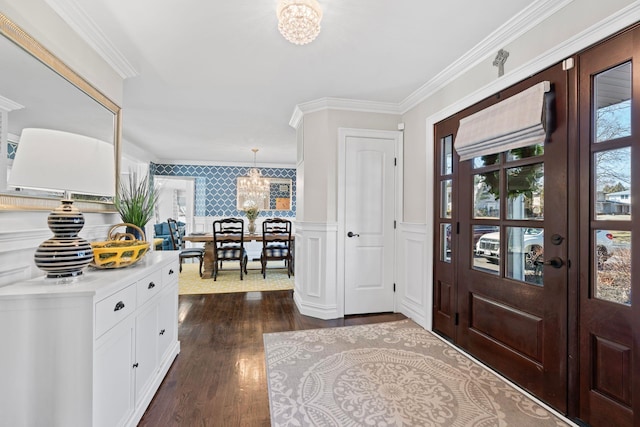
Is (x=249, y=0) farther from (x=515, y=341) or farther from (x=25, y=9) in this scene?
(x=515, y=341)

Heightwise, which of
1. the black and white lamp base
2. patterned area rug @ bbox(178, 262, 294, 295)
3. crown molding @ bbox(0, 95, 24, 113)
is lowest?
patterned area rug @ bbox(178, 262, 294, 295)

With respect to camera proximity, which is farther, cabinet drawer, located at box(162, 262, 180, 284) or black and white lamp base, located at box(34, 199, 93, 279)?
cabinet drawer, located at box(162, 262, 180, 284)

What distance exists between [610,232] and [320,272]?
2404 millimetres

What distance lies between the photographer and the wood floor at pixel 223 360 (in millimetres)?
1660

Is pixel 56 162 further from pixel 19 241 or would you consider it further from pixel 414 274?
pixel 414 274

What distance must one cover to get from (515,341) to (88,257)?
2.55m

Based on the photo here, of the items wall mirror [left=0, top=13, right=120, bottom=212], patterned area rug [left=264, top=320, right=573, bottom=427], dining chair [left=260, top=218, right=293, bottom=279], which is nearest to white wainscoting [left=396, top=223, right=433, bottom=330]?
patterned area rug [left=264, top=320, right=573, bottom=427]

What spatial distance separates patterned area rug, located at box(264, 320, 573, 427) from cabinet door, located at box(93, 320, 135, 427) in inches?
29.7

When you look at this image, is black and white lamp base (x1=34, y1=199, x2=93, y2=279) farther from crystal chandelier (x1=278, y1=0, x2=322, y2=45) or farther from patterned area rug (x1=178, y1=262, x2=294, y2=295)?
patterned area rug (x1=178, y1=262, x2=294, y2=295)

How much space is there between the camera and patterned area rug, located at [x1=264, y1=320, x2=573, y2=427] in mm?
1615

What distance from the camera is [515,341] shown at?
194cm

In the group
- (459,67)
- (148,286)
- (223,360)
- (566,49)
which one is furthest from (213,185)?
(566,49)

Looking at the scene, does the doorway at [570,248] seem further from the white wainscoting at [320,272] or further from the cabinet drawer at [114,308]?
the cabinet drawer at [114,308]

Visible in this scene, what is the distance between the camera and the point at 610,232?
1.45 metres
